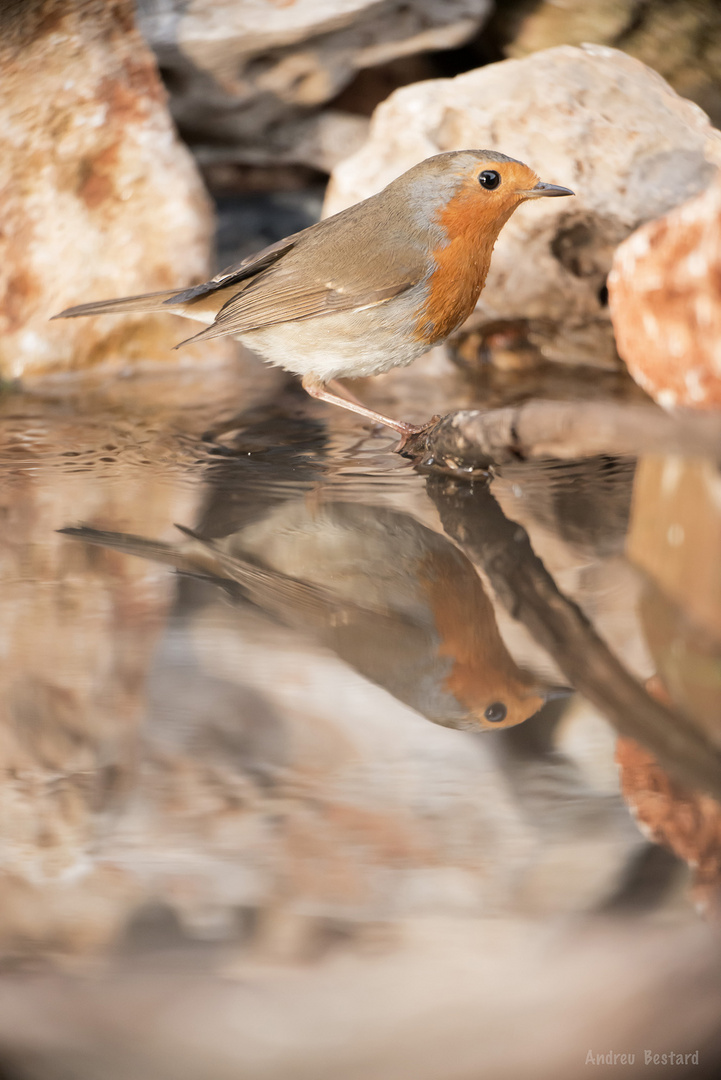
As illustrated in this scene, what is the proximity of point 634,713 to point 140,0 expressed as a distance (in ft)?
12.1

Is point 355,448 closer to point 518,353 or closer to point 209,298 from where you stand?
point 209,298

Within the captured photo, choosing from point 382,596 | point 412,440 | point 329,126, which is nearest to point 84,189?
point 329,126

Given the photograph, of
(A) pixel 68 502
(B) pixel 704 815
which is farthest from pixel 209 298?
(B) pixel 704 815

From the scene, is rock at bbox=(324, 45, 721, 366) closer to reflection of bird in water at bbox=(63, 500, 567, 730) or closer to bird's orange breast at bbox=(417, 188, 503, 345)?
bird's orange breast at bbox=(417, 188, 503, 345)

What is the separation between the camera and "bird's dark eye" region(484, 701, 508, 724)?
1316 millimetres

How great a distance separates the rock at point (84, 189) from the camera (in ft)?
11.9

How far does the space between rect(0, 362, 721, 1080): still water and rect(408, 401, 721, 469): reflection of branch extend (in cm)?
7

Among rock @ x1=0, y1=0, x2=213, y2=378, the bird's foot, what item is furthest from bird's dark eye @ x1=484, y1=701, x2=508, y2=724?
rock @ x1=0, y1=0, x2=213, y2=378

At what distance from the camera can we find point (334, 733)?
1317 millimetres

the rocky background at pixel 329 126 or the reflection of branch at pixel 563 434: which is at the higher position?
the rocky background at pixel 329 126

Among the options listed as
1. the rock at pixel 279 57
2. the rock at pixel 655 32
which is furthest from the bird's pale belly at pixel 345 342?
the rock at pixel 655 32

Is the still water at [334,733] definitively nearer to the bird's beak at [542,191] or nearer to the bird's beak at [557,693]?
the bird's beak at [557,693]

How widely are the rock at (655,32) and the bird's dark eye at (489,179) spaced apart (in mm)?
1966

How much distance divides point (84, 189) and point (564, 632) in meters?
2.97
